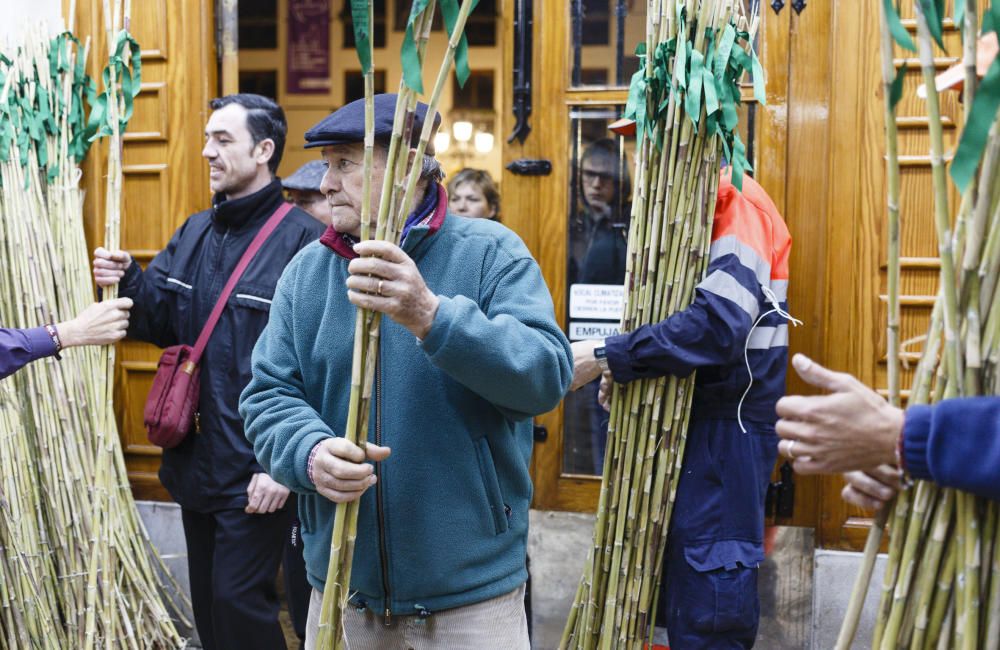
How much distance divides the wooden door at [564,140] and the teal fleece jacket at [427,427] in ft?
6.32

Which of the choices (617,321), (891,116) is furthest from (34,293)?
(891,116)

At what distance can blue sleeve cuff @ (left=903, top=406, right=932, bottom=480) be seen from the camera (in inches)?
55.4

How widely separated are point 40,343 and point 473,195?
1.97 metres

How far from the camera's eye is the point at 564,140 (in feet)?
13.5

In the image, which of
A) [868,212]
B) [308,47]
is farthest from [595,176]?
[308,47]

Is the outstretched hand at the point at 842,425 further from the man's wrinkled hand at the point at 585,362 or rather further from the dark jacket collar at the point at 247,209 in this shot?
the dark jacket collar at the point at 247,209

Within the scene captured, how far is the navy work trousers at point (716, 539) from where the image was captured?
9.28ft

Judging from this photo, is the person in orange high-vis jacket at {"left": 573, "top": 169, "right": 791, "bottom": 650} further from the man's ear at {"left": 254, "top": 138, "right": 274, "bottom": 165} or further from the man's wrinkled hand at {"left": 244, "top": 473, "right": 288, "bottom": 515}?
the man's ear at {"left": 254, "top": 138, "right": 274, "bottom": 165}

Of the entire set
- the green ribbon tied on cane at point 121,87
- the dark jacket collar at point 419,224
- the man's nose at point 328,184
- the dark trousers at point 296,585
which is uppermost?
the green ribbon tied on cane at point 121,87

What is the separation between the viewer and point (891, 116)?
4.96 feet

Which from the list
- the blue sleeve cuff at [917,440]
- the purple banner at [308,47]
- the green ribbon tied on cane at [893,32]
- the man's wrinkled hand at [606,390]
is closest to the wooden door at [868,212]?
the man's wrinkled hand at [606,390]

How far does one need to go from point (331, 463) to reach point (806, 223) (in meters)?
2.46

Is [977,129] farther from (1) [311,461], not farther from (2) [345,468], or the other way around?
(1) [311,461]

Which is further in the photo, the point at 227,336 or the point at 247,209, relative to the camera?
the point at 247,209
